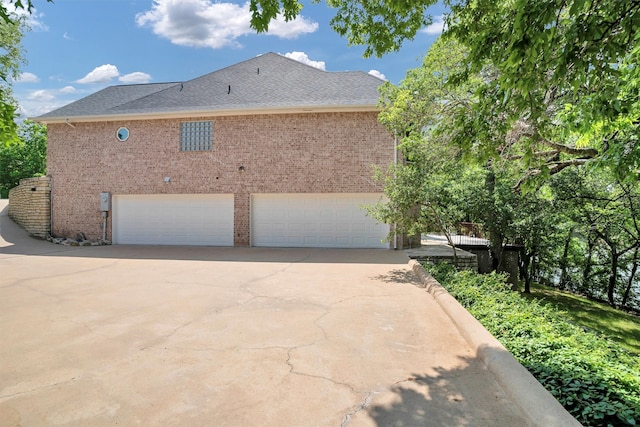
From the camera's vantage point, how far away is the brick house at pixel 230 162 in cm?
1329

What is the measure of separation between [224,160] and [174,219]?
3.27 m

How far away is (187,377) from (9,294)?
5.16m

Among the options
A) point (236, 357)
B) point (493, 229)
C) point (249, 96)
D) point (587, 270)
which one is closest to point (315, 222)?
point (249, 96)

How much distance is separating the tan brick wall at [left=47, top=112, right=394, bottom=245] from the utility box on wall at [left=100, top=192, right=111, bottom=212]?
0.93 ft

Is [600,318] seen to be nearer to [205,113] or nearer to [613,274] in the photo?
[613,274]

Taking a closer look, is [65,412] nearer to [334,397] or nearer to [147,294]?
[334,397]

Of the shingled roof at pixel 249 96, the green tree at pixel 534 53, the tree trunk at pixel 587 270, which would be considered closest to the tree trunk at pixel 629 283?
the tree trunk at pixel 587 270

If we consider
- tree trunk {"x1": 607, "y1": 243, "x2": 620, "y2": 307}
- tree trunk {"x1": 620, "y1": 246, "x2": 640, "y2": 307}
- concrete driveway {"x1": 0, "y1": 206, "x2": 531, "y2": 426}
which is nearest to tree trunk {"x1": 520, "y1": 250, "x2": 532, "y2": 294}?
tree trunk {"x1": 607, "y1": 243, "x2": 620, "y2": 307}

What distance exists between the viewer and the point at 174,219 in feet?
48.0

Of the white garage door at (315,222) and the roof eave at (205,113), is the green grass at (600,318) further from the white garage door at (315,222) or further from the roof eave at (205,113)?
the roof eave at (205,113)

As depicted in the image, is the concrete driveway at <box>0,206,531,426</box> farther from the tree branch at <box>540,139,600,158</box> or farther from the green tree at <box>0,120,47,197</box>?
the green tree at <box>0,120,47,197</box>

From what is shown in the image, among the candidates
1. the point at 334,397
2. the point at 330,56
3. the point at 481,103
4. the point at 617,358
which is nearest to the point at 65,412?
the point at 334,397

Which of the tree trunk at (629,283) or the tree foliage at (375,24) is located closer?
the tree foliage at (375,24)

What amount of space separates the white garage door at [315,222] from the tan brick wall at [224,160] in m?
0.43
